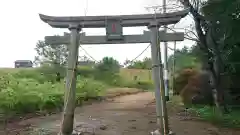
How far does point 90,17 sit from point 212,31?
20.0 ft

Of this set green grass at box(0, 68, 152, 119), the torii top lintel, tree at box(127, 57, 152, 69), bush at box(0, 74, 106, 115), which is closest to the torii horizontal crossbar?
the torii top lintel

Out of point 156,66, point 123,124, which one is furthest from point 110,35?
point 123,124

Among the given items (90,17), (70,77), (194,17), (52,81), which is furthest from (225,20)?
Result: (52,81)

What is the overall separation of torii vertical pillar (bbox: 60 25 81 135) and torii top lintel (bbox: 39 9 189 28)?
0.70 feet

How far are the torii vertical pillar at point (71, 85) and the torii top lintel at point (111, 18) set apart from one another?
0.70ft

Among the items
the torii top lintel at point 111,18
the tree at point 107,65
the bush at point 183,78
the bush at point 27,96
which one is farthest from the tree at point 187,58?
the torii top lintel at point 111,18

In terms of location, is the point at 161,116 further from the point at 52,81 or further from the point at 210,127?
the point at 52,81

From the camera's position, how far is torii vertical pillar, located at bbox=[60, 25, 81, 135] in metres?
8.11

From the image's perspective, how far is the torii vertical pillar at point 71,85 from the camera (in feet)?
26.6

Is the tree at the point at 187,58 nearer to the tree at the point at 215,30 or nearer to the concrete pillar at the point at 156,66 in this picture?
the tree at the point at 215,30

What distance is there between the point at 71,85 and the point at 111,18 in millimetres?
2062

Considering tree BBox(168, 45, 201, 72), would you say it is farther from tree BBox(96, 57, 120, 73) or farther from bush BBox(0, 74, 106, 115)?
bush BBox(0, 74, 106, 115)

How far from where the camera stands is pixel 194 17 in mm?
12445

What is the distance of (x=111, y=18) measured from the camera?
8.61 meters
